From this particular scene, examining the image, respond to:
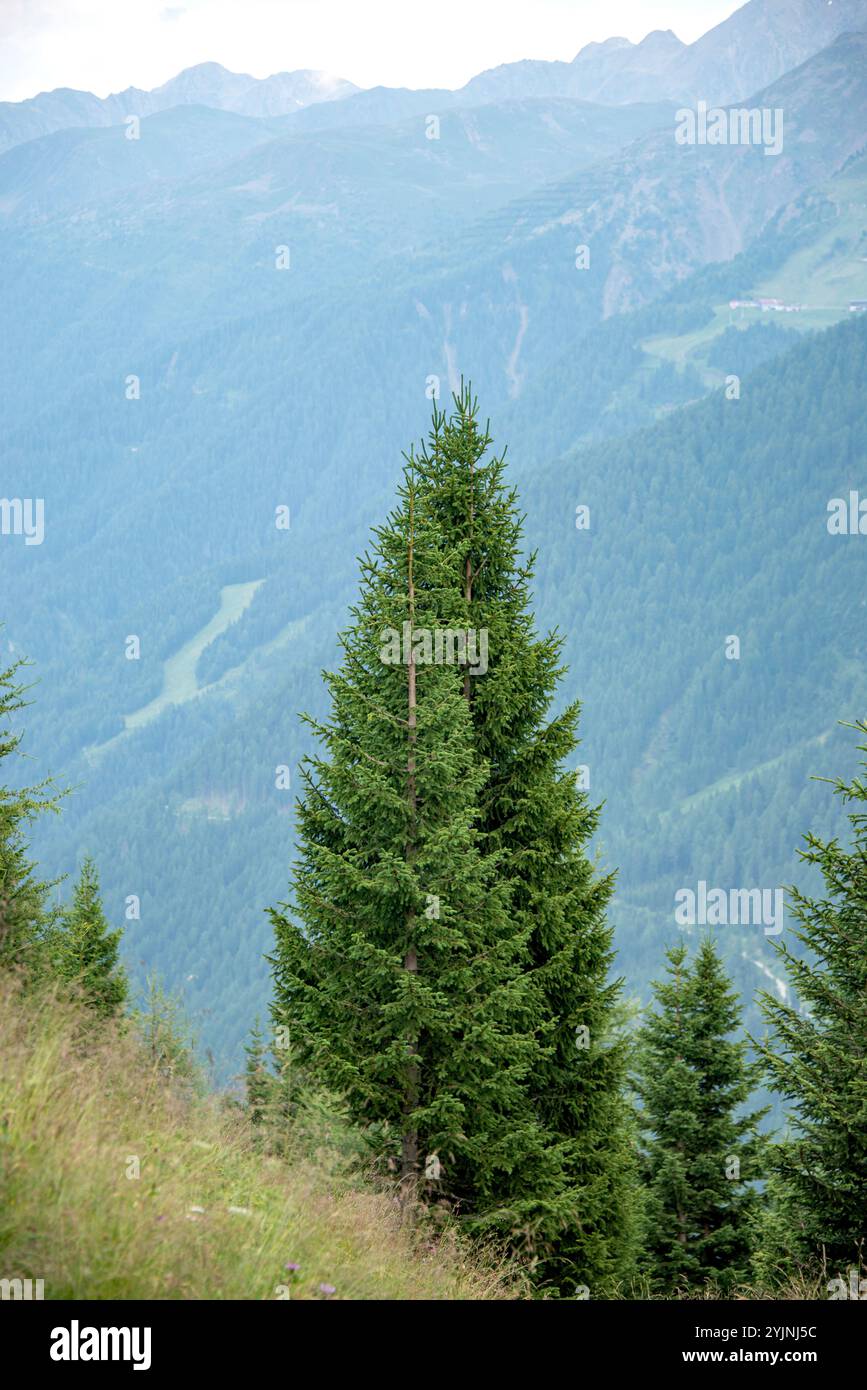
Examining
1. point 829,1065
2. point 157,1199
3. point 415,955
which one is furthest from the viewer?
point 829,1065

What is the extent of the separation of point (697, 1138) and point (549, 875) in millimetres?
12026

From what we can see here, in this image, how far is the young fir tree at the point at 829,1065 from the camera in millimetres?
14273

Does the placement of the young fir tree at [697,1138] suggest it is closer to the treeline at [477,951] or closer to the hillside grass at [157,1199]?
the treeline at [477,951]

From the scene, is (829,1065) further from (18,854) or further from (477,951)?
(18,854)

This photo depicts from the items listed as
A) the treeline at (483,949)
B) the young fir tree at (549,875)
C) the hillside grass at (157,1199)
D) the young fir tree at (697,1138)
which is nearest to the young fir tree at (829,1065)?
the treeline at (483,949)

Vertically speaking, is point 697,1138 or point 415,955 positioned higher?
point 415,955

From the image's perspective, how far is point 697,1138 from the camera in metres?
24.9

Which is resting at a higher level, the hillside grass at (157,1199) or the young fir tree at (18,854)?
the young fir tree at (18,854)

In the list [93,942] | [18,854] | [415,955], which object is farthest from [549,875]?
[93,942]

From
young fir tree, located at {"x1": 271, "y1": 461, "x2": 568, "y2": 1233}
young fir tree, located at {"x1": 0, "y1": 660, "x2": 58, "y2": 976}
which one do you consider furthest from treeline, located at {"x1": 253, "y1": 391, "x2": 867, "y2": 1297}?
young fir tree, located at {"x1": 0, "y1": 660, "x2": 58, "y2": 976}

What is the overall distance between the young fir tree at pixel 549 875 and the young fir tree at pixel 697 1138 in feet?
28.0

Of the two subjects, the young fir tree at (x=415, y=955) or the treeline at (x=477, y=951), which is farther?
the treeline at (x=477, y=951)

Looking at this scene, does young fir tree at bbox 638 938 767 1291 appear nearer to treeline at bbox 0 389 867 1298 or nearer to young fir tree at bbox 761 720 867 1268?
treeline at bbox 0 389 867 1298

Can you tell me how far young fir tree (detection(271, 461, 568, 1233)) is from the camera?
42.2 ft
